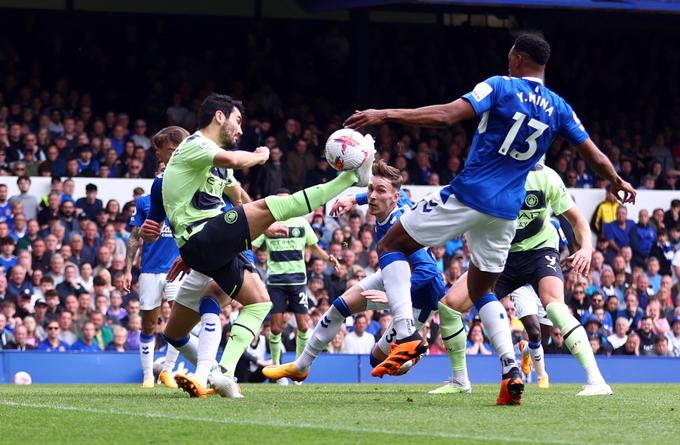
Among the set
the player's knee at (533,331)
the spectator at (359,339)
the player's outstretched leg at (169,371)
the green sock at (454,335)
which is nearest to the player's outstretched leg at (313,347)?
the green sock at (454,335)

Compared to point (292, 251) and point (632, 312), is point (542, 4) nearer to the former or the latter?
point (632, 312)

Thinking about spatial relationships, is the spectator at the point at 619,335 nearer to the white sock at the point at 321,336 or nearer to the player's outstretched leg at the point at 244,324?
the white sock at the point at 321,336

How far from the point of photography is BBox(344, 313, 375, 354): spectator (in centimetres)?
1984

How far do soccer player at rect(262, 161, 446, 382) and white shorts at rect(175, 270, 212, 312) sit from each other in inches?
43.8

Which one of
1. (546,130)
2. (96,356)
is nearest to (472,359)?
(96,356)

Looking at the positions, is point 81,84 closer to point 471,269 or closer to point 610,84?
point 610,84

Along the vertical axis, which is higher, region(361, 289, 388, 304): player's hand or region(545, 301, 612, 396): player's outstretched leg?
region(361, 289, 388, 304): player's hand

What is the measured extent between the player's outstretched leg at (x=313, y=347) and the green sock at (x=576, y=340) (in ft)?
5.82

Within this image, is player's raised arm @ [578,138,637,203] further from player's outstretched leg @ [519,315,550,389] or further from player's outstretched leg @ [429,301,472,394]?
player's outstretched leg @ [519,315,550,389]

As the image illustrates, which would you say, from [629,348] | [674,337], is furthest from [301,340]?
[674,337]

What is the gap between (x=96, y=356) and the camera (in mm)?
17844

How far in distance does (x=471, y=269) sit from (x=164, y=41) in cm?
1712

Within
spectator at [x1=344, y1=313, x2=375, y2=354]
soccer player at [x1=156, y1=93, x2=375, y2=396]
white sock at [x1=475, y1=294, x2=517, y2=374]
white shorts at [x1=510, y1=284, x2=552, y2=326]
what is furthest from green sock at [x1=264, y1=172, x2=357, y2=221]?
spectator at [x1=344, y1=313, x2=375, y2=354]

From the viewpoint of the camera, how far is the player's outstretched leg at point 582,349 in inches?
442
